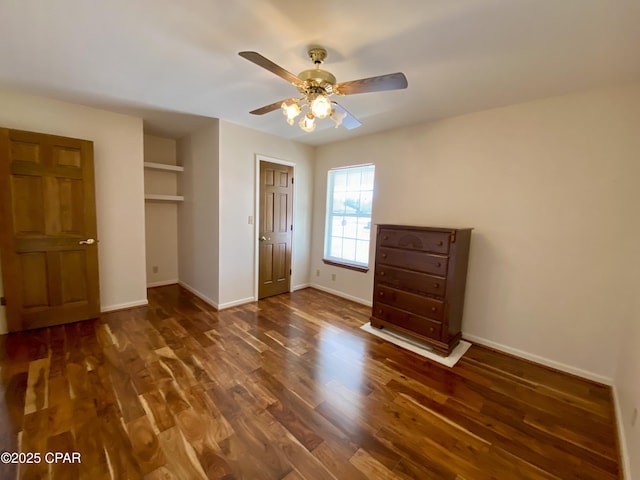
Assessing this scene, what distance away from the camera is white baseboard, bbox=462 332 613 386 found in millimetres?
2276

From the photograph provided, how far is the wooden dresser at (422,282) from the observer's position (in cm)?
259

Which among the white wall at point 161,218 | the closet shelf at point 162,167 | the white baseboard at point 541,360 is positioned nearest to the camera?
the white baseboard at point 541,360

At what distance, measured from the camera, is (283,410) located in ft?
6.04

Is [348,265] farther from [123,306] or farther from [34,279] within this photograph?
[34,279]

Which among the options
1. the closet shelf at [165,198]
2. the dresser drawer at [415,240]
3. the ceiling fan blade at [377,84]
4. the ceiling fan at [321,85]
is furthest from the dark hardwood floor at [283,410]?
the ceiling fan blade at [377,84]

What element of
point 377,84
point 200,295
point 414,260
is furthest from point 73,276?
point 414,260

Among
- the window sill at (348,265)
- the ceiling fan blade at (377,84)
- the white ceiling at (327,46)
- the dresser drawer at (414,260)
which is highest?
the white ceiling at (327,46)

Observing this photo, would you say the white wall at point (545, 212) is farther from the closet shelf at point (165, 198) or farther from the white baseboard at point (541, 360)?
the closet shelf at point (165, 198)

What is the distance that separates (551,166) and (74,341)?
481 cm

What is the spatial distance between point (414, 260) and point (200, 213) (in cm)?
299

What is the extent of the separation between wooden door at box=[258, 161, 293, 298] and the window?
25.9 inches

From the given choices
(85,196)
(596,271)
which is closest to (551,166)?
(596,271)

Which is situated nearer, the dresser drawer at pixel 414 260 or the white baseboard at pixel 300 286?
the dresser drawer at pixel 414 260

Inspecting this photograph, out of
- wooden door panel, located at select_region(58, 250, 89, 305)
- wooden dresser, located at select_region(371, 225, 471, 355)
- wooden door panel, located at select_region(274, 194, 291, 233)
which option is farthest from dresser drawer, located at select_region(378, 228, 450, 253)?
wooden door panel, located at select_region(58, 250, 89, 305)
